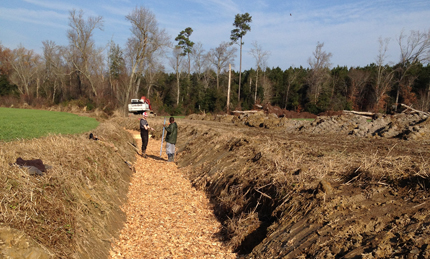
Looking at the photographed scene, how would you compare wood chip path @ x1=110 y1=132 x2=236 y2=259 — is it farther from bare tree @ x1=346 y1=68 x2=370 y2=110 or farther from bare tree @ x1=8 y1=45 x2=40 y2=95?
bare tree @ x1=8 y1=45 x2=40 y2=95

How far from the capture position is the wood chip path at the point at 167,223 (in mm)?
5255

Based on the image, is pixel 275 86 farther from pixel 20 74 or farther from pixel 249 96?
pixel 20 74

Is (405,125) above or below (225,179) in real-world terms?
above

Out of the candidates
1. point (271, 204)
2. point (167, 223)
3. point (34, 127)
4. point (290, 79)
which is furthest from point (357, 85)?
point (167, 223)

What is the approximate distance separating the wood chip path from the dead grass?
434 millimetres

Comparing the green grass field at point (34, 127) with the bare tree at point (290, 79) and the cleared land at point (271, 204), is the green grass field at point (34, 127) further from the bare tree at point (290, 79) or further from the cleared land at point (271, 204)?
the bare tree at point (290, 79)

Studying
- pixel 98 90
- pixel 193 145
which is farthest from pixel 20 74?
pixel 193 145

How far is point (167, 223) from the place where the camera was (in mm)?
6535

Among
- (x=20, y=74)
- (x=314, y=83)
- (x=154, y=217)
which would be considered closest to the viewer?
(x=154, y=217)

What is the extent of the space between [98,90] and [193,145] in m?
43.7

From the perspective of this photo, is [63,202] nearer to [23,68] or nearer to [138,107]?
[138,107]

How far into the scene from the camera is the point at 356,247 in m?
3.72

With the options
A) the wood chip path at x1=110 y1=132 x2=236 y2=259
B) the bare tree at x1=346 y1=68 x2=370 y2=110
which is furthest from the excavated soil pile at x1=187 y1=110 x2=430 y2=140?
the bare tree at x1=346 y1=68 x2=370 y2=110

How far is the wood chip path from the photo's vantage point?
5255 mm
